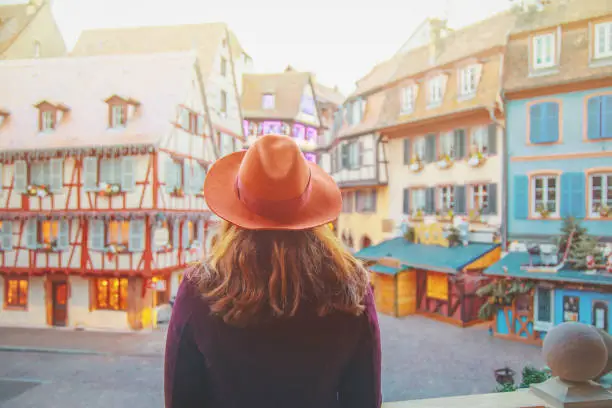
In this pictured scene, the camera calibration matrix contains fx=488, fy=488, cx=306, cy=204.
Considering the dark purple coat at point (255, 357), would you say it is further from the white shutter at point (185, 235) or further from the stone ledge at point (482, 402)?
the white shutter at point (185, 235)

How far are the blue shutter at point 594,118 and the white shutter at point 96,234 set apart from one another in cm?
1038

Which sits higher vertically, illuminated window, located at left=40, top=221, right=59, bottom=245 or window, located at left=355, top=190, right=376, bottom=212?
window, located at left=355, top=190, right=376, bottom=212

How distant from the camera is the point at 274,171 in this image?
1048mm

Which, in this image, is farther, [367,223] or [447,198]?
[367,223]

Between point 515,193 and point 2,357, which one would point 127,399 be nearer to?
point 2,357

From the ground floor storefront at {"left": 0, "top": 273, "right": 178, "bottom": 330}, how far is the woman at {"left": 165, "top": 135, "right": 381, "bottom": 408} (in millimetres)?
10764

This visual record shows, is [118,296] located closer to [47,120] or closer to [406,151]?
[47,120]

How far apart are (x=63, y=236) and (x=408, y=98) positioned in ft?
30.0

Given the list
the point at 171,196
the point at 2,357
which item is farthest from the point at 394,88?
the point at 2,357

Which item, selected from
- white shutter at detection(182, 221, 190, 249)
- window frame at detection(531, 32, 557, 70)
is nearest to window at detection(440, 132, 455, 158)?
window frame at detection(531, 32, 557, 70)

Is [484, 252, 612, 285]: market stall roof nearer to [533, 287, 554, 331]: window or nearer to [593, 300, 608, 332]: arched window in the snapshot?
[533, 287, 554, 331]: window

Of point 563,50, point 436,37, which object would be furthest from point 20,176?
point 563,50

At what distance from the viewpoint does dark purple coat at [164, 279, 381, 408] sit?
0.97 metres

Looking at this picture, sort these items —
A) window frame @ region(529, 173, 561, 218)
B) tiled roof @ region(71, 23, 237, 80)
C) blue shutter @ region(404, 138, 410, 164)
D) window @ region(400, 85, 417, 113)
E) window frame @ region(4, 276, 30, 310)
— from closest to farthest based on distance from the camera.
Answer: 1. window frame @ region(529, 173, 561, 218)
2. window frame @ region(4, 276, 30, 310)
3. window @ region(400, 85, 417, 113)
4. blue shutter @ region(404, 138, 410, 164)
5. tiled roof @ region(71, 23, 237, 80)
